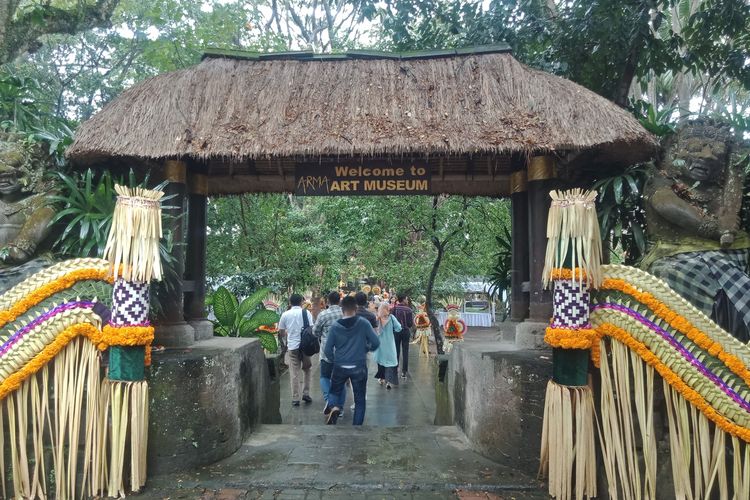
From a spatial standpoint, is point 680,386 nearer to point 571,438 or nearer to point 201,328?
point 571,438

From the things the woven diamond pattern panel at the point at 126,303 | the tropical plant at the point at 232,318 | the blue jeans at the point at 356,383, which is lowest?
the blue jeans at the point at 356,383

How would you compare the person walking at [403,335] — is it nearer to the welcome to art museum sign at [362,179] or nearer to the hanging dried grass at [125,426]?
the welcome to art museum sign at [362,179]

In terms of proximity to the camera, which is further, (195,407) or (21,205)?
(21,205)

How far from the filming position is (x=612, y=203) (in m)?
5.04

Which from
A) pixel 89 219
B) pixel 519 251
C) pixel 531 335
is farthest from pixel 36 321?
pixel 519 251

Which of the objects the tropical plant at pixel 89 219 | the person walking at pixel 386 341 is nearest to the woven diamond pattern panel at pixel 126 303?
the tropical plant at pixel 89 219

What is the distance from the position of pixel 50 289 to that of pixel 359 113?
307 centimetres

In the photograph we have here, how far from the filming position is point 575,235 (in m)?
3.38

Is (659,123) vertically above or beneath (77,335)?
above

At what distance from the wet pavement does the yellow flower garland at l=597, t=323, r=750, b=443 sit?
1.27 meters

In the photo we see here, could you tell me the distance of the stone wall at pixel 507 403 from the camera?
4.20 m

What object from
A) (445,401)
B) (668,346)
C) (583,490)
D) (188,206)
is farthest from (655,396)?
(188,206)

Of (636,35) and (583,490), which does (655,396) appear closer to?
(583,490)

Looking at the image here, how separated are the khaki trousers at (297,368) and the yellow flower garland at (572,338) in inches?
189
